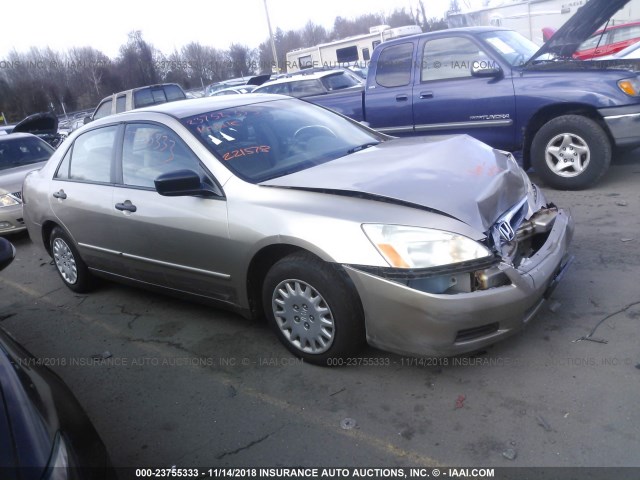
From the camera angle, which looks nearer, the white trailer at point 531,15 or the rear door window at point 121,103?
the rear door window at point 121,103

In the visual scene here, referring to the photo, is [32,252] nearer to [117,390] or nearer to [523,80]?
[117,390]

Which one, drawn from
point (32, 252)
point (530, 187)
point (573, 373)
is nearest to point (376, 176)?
point (530, 187)

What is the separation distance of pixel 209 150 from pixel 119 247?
125 centimetres

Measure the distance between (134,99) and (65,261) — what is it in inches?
354

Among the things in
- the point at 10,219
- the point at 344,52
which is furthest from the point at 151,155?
the point at 344,52

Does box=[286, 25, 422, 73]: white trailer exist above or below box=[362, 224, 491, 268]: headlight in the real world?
above

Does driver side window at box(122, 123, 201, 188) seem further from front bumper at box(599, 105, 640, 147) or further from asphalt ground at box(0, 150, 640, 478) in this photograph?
front bumper at box(599, 105, 640, 147)

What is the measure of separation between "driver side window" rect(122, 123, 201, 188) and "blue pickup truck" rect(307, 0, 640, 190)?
12.4ft

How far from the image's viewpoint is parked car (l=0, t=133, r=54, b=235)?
7.50 m

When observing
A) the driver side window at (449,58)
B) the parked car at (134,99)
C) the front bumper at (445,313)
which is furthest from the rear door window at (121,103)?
the front bumper at (445,313)

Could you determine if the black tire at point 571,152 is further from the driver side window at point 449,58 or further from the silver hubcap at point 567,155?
the driver side window at point 449,58

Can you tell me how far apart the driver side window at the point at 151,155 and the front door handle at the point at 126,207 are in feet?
0.49

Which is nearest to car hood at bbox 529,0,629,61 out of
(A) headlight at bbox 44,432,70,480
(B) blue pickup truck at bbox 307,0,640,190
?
(B) blue pickup truck at bbox 307,0,640,190

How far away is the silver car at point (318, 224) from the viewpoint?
282 centimetres
